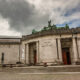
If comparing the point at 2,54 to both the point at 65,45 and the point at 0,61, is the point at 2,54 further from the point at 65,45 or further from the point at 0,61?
the point at 65,45

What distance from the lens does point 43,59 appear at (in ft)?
74.0

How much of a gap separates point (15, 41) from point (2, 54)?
4.49 metres

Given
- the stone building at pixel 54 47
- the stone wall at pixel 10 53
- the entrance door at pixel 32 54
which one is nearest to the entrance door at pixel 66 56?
the stone building at pixel 54 47

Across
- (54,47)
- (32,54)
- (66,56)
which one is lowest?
(66,56)

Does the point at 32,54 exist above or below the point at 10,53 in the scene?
below

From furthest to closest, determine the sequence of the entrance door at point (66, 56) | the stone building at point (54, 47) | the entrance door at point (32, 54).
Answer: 1. the entrance door at point (32, 54)
2. the entrance door at point (66, 56)
3. the stone building at point (54, 47)

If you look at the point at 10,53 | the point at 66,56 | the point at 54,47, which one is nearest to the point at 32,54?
the point at 10,53

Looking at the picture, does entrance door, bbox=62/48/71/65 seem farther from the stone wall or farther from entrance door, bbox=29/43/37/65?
the stone wall

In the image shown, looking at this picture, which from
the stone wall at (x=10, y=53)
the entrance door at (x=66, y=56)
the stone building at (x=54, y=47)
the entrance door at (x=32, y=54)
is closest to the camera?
the stone building at (x=54, y=47)

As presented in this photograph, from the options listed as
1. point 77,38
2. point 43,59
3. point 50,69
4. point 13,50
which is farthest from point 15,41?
point 50,69

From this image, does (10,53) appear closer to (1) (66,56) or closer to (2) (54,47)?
(2) (54,47)

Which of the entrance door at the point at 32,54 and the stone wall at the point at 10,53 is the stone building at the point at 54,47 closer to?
the entrance door at the point at 32,54

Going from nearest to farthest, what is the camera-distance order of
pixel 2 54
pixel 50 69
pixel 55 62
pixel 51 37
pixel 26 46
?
pixel 50 69
pixel 55 62
pixel 51 37
pixel 26 46
pixel 2 54

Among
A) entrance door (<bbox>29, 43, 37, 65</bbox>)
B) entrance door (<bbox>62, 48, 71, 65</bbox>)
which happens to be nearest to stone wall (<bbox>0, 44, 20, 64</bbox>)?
entrance door (<bbox>29, 43, 37, 65</bbox>)
